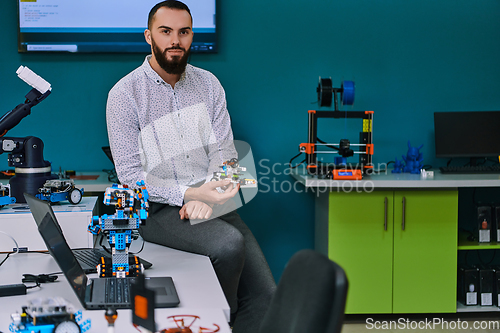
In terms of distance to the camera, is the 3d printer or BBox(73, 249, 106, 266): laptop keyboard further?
the 3d printer

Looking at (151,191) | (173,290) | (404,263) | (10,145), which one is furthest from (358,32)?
(173,290)

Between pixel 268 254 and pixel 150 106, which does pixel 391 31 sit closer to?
pixel 268 254

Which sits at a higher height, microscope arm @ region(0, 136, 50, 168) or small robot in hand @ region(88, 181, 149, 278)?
microscope arm @ region(0, 136, 50, 168)

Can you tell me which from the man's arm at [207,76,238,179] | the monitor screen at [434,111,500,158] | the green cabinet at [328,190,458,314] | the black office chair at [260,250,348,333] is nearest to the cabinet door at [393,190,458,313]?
the green cabinet at [328,190,458,314]

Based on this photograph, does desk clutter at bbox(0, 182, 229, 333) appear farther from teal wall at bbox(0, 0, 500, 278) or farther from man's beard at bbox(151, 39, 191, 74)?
teal wall at bbox(0, 0, 500, 278)

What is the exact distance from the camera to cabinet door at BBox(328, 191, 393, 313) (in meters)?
2.79

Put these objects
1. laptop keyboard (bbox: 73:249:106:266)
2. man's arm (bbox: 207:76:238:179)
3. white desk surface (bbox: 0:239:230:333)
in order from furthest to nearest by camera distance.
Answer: man's arm (bbox: 207:76:238:179) → laptop keyboard (bbox: 73:249:106:266) → white desk surface (bbox: 0:239:230:333)

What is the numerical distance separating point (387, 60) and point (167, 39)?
1887 mm

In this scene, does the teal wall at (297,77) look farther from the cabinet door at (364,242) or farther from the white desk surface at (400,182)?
the white desk surface at (400,182)

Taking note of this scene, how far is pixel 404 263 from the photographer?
281 centimetres

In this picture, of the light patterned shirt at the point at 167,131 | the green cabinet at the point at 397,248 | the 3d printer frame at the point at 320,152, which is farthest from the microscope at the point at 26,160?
the green cabinet at the point at 397,248

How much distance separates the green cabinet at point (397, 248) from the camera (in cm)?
279

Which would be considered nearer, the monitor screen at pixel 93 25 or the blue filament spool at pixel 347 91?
the blue filament spool at pixel 347 91

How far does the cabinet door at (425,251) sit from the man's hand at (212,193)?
4.48ft
